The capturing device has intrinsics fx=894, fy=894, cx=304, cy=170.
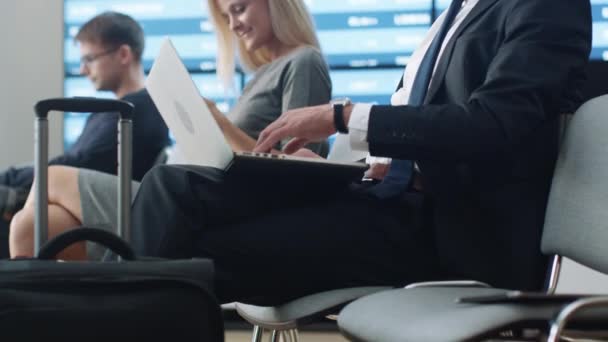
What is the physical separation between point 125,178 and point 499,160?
844 millimetres

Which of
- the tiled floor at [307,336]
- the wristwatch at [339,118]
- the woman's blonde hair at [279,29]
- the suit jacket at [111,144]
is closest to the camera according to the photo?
the wristwatch at [339,118]

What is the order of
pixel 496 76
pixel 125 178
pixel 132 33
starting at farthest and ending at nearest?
pixel 132 33
pixel 125 178
pixel 496 76

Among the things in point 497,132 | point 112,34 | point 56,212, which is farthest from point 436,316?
point 112,34

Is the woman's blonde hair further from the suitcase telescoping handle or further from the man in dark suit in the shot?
the man in dark suit

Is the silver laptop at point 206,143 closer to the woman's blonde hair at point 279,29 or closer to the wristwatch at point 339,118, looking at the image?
the wristwatch at point 339,118

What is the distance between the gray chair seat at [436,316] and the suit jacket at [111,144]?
1947 mm

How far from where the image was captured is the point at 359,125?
1.40 meters

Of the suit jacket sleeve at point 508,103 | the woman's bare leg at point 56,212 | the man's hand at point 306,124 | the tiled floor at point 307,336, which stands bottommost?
the tiled floor at point 307,336

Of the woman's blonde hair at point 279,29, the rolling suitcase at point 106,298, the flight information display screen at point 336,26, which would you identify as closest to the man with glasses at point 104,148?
the woman's blonde hair at point 279,29

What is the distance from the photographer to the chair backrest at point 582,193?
→ 1300mm

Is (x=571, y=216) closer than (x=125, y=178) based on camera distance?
Yes

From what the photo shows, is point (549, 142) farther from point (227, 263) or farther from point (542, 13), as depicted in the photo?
point (227, 263)

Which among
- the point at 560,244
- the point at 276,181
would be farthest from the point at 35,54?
the point at 560,244

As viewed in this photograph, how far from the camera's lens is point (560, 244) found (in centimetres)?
137
